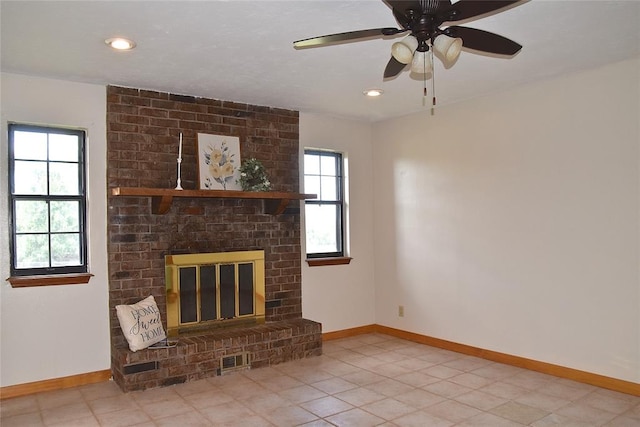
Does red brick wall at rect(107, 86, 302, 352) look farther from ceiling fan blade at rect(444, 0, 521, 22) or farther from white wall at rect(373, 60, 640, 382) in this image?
ceiling fan blade at rect(444, 0, 521, 22)

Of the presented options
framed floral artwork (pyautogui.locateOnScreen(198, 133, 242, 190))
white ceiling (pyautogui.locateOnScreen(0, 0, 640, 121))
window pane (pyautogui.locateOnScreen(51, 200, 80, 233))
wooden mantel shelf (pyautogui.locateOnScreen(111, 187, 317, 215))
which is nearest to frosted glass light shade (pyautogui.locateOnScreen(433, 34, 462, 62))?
white ceiling (pyautogui.locateOnScreen(0, 0, 640, 121))

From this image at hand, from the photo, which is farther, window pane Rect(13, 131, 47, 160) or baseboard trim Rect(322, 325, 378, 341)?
baseboard trim Rect(322, 325, 378, 341)

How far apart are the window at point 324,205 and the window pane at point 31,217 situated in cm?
254

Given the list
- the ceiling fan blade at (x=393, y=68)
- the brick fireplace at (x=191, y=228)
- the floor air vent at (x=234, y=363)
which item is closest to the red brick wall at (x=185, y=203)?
the brick fireplace at (x=191, y=228)

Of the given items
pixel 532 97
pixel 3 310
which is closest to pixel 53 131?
pixel 3 310

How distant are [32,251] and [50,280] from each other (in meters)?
0.28

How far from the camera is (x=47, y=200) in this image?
3908 mm

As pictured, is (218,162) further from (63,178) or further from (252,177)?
(63,178)

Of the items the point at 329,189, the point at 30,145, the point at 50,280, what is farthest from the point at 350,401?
the point at 30,145

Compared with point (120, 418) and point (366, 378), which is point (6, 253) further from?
point (366, 378)

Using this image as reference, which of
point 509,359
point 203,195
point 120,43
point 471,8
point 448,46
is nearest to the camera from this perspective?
point 471,8

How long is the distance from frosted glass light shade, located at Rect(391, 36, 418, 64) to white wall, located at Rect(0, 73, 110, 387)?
2.88m

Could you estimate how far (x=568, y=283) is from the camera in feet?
13.0

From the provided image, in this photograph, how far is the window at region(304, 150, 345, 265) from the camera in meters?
5.43
